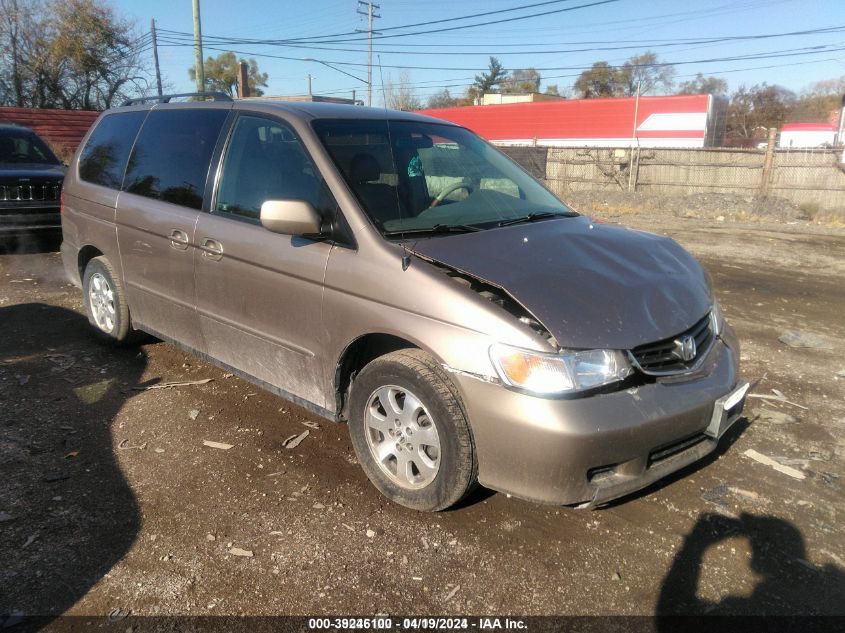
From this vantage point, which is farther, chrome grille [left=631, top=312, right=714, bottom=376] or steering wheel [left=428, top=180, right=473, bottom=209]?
steering wheel [left=428, top=180, right=473, bottom=209]

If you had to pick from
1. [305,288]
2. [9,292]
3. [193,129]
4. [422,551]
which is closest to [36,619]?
[422,551]

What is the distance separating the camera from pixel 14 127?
388 inches

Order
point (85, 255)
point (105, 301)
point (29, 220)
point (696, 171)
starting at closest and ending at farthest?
1. point (105, 301)
2. point (85, 255)
3. point (29, 220)
4. point (696, 171)

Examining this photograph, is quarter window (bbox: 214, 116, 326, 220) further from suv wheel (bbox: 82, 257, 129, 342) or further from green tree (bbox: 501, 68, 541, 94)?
green tree (bbox: 501, 68, 541, 94)

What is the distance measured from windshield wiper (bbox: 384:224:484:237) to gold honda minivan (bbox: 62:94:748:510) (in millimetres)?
15

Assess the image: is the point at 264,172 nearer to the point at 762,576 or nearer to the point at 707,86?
the point at 762,576

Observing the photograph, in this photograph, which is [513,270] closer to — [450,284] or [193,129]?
[450,284]

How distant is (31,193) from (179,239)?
20.9 ft

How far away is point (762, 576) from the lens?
8.75 feet

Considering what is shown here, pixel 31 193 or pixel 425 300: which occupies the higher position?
pixel 31 193

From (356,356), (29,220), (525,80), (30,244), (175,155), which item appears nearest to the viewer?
(356,356)

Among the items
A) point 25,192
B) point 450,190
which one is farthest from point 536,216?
point 25,192

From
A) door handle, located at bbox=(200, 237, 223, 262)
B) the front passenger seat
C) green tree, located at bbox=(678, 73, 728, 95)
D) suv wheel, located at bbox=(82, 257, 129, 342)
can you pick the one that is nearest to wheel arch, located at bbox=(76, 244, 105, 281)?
suv wheel, located at bbox=(82, 257, 129, 342)

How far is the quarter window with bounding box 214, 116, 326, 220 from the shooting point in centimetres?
342
